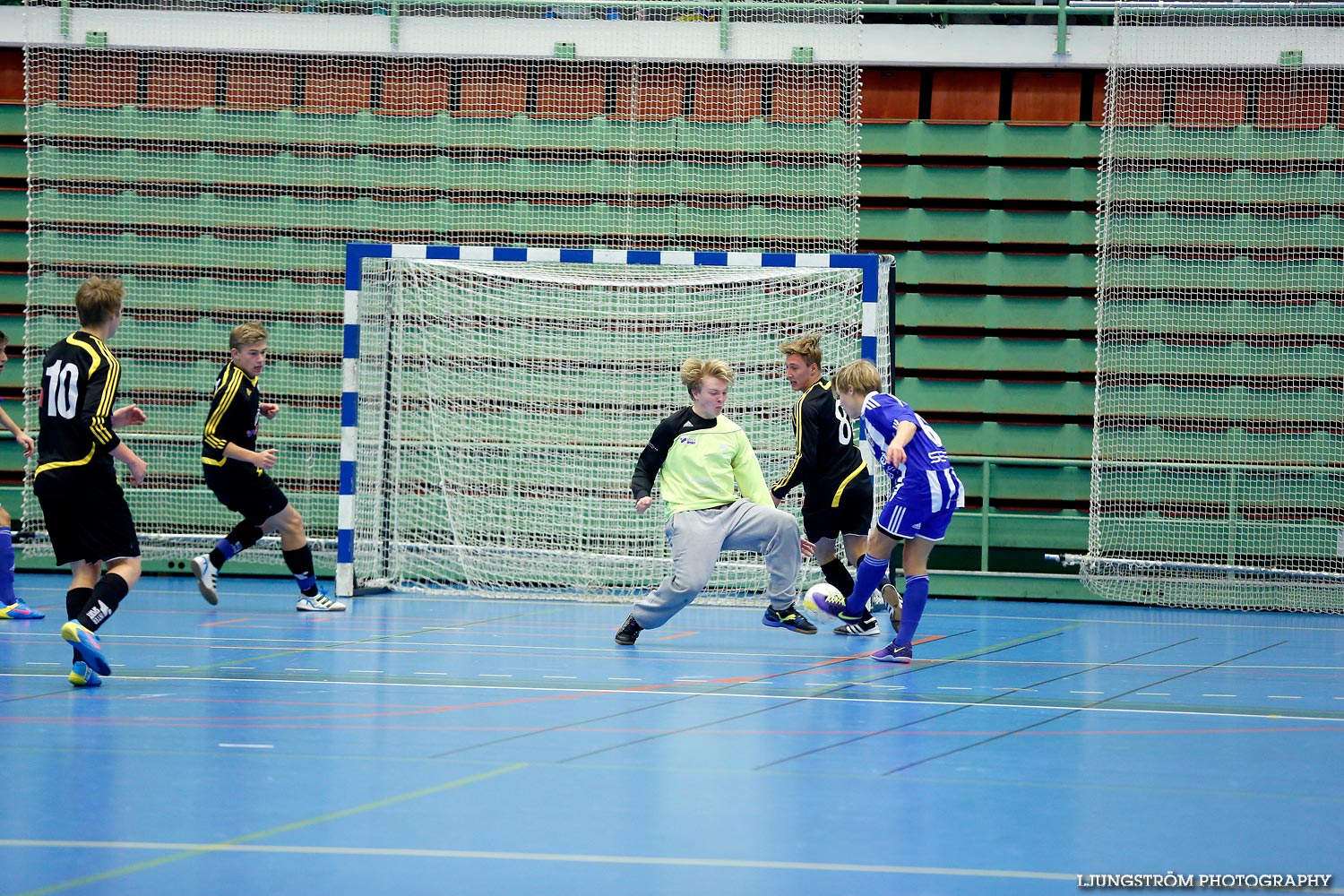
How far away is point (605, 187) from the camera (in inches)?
515

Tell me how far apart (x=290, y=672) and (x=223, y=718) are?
4.29ft

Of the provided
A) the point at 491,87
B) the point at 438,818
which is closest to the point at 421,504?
the point at 491,87

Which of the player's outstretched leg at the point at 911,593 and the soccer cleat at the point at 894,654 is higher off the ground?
the player's outstretched leg at the point at 911,593

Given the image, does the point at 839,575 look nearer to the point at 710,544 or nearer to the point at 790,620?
the point at 790,620

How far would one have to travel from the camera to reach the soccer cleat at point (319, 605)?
1002 centimetres

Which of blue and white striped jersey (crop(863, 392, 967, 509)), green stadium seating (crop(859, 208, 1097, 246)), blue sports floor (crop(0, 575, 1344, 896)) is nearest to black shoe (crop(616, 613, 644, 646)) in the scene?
blue sports floor (crop(0, 575, 1344, 896))

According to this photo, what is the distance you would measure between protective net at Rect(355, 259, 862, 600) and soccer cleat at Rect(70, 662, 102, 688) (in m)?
4.93

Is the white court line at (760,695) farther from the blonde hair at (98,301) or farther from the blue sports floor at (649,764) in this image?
the blonde hair at (98,301)

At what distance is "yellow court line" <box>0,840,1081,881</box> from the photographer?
3.57 meters

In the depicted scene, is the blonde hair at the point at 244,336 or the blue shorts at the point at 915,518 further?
the blonde hair at the point at 244,336

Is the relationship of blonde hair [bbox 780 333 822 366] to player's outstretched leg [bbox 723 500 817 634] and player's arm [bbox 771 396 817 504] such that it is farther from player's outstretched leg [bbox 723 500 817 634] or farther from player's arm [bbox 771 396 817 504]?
player's outstretched leg [bbox 723 500 817 634]

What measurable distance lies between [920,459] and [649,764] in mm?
3147

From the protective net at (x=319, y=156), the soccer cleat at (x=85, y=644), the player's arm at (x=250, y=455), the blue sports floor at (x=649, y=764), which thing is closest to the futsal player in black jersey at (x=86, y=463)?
the soccer cleat at (x=85, y=644)

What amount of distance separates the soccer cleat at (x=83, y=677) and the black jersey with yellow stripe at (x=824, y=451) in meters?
4.23
